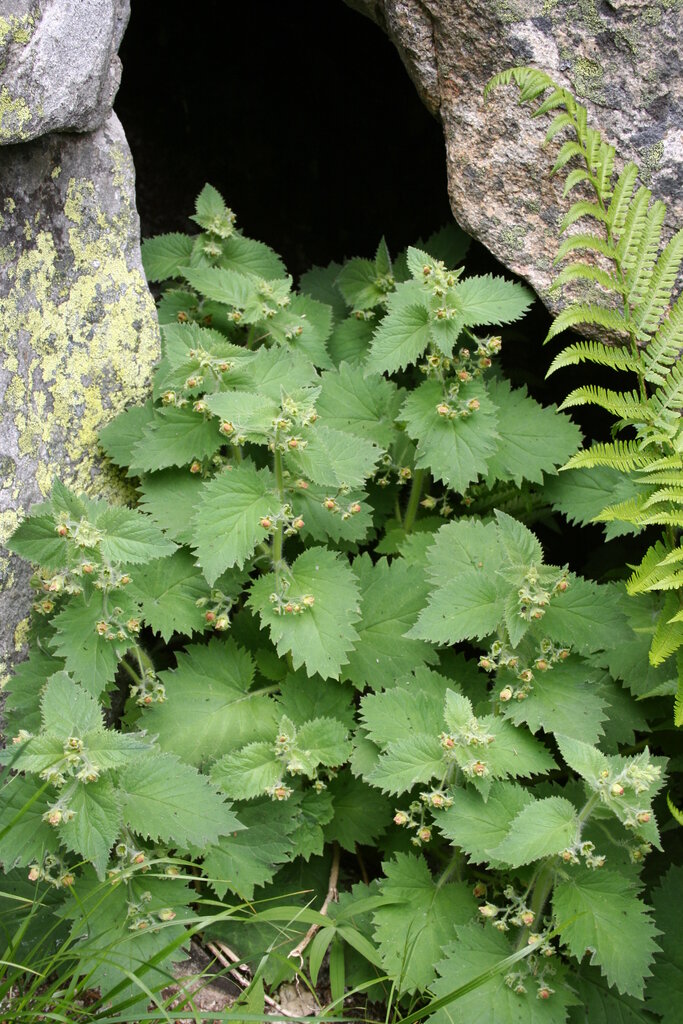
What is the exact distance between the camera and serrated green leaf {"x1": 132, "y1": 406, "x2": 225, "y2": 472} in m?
3.17

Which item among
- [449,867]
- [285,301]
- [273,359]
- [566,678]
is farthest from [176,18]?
[449,867]

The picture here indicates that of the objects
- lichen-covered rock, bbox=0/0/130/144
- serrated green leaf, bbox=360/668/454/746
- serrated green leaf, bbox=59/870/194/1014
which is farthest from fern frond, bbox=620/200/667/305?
serrated green leaf, bbox=59/870/194/1014

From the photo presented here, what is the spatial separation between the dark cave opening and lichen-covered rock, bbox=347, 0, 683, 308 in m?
1.07

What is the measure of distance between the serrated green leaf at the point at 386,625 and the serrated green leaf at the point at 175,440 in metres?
0.66

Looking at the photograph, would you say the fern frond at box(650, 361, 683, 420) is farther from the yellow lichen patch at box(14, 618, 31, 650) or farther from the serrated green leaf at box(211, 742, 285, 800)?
the yellow lichen patch at box(14, 618, 31, 650)

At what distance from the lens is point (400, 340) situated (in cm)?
325

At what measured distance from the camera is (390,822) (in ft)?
10.0

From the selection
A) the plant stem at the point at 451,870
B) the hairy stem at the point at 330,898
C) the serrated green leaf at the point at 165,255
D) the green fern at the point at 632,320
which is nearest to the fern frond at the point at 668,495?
the green fern at the point at 632,320

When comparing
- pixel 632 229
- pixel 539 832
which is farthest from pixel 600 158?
pixel 539 832

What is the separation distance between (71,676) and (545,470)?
174cm

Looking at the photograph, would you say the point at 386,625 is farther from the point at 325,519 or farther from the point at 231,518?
the point at 231,518

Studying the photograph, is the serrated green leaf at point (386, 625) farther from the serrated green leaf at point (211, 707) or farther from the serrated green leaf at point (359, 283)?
the serrated green leaf at point (359, 283)

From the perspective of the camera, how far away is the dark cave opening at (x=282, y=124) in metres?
4.38

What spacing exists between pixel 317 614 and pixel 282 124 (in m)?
2.74
